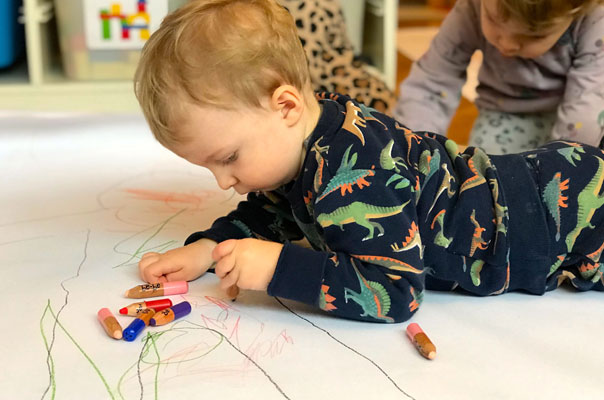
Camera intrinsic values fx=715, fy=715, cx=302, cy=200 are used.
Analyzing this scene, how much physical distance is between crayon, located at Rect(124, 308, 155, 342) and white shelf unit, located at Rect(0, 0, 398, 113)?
3.49ft

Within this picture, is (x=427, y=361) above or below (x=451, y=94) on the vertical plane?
below

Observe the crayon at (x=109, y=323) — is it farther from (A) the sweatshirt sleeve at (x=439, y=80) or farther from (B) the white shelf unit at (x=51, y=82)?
(B) the white shelf unit at (x=51, y=82)

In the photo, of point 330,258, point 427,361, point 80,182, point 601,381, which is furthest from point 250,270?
point 80,182

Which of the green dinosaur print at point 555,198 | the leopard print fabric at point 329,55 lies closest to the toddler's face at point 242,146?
the green dinosaur print at point 555,198

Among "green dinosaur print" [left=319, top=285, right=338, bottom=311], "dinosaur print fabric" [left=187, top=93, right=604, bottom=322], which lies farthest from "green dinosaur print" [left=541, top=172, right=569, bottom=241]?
"green dinosaur print" [left=319, top=285, right=338, bottom=311]

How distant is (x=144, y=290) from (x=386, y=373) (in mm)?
308

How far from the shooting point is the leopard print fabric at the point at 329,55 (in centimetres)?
179

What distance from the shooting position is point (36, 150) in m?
1.40

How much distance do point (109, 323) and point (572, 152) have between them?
617mm

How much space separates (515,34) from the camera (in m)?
1.17

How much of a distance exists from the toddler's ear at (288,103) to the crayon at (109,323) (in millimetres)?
289

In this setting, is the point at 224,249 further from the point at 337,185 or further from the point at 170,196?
the point at 170,196

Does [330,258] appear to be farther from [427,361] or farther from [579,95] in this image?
[579,95]

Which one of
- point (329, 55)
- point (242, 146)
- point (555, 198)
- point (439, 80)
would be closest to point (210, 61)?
point (242, 146)
